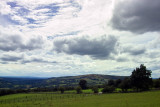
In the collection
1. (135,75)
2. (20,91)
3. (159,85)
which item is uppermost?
(135,75)

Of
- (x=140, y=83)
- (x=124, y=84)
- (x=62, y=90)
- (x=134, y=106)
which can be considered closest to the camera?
(x=134, y=106)

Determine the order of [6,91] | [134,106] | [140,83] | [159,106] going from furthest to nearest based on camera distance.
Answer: [6,91], [140,83], [134,106], [159,106]

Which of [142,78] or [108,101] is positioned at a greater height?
[142,78]

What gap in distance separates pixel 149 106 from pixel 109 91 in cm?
6031

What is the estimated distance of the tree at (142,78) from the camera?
80625mm

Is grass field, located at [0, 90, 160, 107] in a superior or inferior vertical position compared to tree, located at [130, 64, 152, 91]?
inferior

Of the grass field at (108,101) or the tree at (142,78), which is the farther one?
the tree at (142,78)

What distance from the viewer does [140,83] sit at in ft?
265

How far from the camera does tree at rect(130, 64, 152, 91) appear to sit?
265ft

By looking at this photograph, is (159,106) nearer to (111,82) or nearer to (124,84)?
(124,84)

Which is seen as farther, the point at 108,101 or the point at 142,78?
the point at 142,78

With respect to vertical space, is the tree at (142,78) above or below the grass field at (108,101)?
above

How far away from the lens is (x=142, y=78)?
8231 cm

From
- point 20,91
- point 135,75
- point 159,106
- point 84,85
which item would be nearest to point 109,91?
point 135,75
